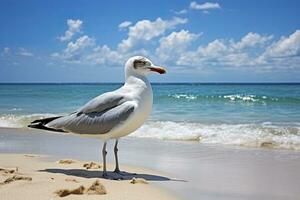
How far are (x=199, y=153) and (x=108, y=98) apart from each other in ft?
9.12

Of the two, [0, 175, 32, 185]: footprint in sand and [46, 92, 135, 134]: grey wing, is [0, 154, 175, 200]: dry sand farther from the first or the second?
[46, 92, 135, 134]: grey wing

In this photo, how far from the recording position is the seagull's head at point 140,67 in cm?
549

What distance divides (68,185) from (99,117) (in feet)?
4.09

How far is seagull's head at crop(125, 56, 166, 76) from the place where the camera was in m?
5.49

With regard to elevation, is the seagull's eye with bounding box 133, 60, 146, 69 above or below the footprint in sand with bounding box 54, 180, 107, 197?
above

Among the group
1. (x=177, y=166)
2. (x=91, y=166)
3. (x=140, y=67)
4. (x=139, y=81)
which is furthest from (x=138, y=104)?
(x=177, y=166)

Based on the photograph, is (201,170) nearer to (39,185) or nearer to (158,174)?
(158,174)

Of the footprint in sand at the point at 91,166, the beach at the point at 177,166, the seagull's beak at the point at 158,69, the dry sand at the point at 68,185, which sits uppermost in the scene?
the seagull's beak at the point at 158,69

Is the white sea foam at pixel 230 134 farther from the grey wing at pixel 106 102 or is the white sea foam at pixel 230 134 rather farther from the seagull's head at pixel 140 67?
the grey wing at pixel 106 102

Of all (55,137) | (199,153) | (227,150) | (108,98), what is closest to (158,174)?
(108,98)

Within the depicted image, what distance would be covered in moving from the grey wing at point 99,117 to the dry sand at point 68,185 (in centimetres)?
54

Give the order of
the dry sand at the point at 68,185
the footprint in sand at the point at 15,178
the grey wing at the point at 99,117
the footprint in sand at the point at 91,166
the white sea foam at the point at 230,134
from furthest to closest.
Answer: the white sea foam at the point at 230,134
the footprint in sand at the point at 91,166
the grey wing at the point at 99,117
the footprint in sand at the point at 15,178
the dry sand at the point at 68,185

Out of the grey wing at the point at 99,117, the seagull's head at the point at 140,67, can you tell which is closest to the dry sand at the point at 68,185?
the grey wing at the point at 99,117

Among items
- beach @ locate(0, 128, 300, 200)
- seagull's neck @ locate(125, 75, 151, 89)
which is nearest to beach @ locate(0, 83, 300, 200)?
beach @ locate(0, 128, 300, 200)
